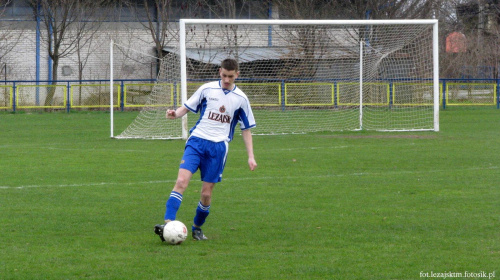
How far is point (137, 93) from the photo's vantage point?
31516 mm

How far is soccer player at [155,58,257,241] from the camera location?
657 cm

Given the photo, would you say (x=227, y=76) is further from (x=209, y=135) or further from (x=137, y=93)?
(x=137, y=93)

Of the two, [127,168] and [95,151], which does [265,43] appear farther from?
[127,168]

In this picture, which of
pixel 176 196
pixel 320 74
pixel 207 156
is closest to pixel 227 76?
pixel 207 156

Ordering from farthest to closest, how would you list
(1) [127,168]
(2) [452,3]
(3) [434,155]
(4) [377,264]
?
(2) [452,3] < (3) [434,155] < (1) [127,168] < (4) [377,264]

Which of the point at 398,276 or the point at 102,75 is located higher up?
the point at 102,75

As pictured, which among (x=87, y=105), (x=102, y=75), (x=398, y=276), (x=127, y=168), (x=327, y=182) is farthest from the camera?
(x=102, y=75)

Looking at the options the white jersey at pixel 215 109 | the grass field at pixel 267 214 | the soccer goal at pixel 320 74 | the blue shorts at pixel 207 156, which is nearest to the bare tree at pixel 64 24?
the soccer goal at pixel 320 74

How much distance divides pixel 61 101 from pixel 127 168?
2065 cm

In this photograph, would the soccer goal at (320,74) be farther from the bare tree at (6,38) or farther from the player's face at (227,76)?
the player's face at (227,76)

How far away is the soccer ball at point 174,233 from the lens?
20.6 feet

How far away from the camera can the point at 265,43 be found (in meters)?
26.3

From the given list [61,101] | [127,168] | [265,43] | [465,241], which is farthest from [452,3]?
[465,241]

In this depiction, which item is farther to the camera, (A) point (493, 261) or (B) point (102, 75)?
(B) point (102, 75)
